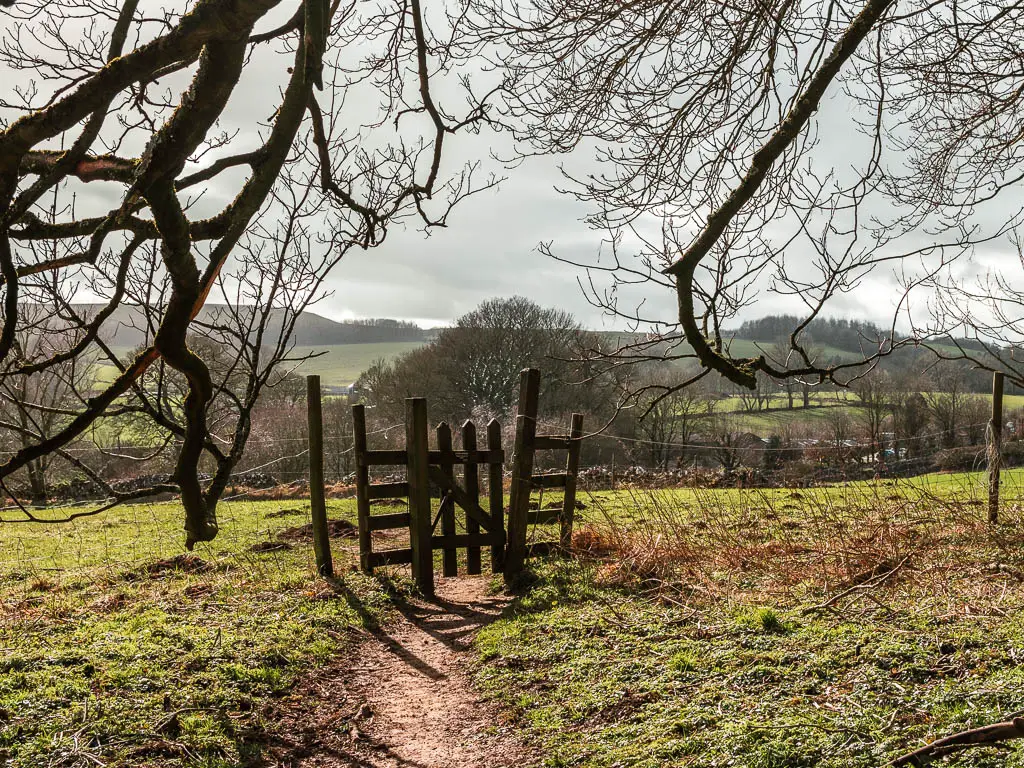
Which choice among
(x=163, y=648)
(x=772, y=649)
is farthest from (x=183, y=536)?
(x=772, y=649)

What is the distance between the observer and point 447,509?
353 inches

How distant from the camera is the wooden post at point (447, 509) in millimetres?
8688

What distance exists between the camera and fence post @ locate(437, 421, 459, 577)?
868cm

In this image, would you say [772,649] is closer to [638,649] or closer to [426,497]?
[638,649]

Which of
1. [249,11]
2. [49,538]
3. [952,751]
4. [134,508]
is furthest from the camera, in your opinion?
[134,508]

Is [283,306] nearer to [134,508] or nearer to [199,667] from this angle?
[199,667]

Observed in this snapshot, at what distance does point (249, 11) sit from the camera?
8.99ft

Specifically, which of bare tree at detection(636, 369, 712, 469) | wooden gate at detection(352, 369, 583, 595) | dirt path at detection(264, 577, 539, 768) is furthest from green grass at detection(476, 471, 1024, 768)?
bare tree at detection(636, 369, 712, 469)

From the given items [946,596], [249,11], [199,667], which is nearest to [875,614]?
[946,596]

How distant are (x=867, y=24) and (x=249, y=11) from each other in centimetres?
331

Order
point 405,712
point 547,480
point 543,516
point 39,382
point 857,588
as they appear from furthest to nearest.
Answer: point 39,382 < point 543,516 < point 547,480 < point 857,588 < point 405,712

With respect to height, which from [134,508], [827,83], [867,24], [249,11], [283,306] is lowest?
[134,508]

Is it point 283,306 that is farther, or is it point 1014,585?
point 283,306

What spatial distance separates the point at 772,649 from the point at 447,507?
5052mm
